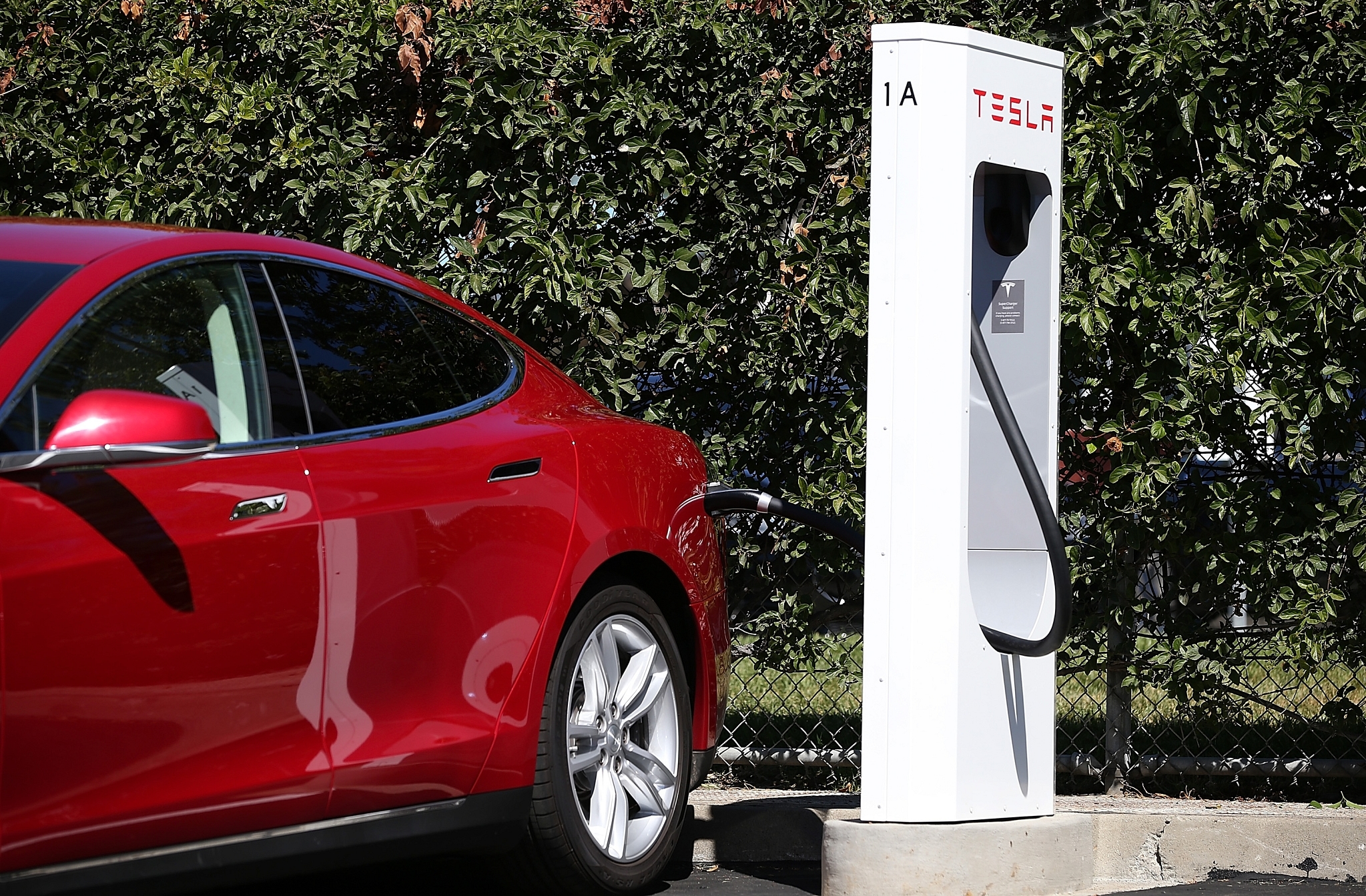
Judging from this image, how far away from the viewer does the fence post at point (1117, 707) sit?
5.07 meters

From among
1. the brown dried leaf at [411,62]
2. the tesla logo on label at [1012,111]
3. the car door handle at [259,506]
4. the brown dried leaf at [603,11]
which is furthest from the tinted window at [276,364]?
the brown dried leaf at [603,11]

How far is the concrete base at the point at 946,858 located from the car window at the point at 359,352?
1484mm

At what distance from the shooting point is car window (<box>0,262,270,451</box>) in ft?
9.19

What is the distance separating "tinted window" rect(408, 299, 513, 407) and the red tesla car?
1cm

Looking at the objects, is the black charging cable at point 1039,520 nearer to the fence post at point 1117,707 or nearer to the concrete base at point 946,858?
the concrete base at point 946,858

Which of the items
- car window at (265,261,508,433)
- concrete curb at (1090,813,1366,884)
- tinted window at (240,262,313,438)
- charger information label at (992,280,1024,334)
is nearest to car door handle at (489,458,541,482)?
car window at (265,261,508,433)

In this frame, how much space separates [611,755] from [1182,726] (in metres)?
2.55

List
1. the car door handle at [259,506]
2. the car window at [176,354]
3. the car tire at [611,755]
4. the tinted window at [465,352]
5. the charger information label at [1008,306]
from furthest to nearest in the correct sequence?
the charger information label at [1008,306] → the tinted window at [465,352] → the car tire at [611,755] → the car door handle at [259,506] → the car window at [176,354]

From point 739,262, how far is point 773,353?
377 millimetres

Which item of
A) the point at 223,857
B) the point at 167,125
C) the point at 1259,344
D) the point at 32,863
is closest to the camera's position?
the point at 32,863

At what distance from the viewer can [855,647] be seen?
5.39 metres

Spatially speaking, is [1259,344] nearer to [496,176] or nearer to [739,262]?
[739,262]

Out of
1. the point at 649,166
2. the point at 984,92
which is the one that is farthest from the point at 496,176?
the point at 984,92

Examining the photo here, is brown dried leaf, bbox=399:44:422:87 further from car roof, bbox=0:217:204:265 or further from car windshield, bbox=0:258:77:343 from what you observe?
car windshield, bbox=0:258:77:343
